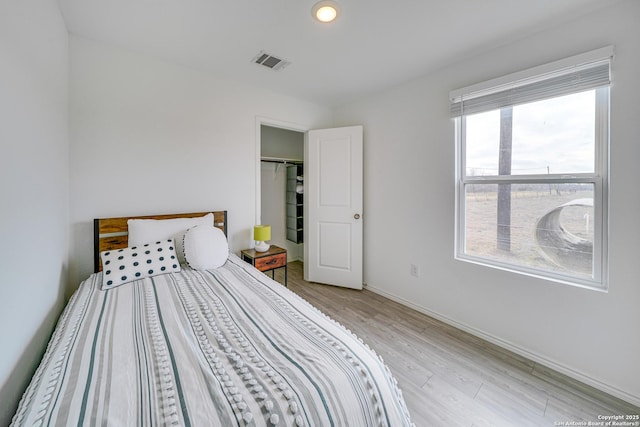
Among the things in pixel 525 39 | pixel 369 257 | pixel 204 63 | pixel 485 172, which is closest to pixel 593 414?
pixel 485 172

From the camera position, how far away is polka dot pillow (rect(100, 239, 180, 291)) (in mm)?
1636

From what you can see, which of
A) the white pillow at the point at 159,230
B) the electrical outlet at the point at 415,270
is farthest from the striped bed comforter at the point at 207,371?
the electrical outlet at the point at 415,270

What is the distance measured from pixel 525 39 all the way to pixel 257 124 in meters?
2.50

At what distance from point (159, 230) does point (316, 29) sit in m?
2.02

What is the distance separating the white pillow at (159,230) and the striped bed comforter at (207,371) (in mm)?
697

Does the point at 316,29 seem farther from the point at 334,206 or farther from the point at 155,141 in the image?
the point at 334,206

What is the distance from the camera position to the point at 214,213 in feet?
8.26

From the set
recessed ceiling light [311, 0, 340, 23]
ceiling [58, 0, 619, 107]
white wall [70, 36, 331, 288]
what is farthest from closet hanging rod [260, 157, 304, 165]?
recessed ceiling light [311, 0, 340, 23]

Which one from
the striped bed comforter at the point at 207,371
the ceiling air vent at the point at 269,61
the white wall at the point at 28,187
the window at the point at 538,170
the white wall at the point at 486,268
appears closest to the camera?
the striped bed comforter at the point at 207,371

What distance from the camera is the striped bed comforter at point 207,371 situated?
2.27 ft

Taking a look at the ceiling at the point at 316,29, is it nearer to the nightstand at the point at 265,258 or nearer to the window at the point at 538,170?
the window at the point at 538,170

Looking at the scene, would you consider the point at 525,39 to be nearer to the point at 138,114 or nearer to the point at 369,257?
the point at 369,257

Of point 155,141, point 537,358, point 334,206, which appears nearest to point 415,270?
point 537,358

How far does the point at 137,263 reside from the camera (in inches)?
68.3
